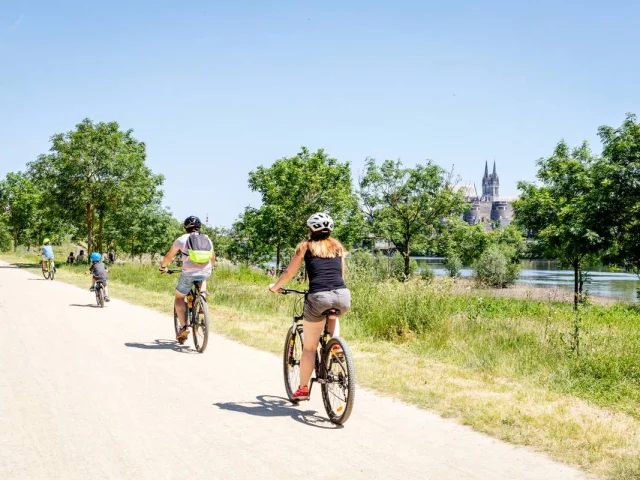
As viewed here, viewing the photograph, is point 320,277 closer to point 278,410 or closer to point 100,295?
point 278,410

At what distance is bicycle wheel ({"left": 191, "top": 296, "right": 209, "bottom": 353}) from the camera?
336 inches

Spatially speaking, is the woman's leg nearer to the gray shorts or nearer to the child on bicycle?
the gray shorts

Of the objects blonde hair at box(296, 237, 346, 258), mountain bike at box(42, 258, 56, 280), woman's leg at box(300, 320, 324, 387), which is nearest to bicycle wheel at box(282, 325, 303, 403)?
woman's leg at box(300, 320, 324, 387)

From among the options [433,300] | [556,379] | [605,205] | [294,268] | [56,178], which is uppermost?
[56,178]

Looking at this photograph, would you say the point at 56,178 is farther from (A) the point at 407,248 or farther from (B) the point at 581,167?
(B) the point at 581,167

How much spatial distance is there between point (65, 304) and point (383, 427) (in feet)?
40.3

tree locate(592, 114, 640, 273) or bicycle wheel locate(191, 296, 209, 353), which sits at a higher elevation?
tree locate(592, 114, 640, 273)

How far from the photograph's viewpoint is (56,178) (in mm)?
39969

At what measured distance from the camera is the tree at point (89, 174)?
131 ft

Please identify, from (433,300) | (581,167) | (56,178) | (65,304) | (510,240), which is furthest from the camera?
(510,240)

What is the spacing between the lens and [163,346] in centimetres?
902

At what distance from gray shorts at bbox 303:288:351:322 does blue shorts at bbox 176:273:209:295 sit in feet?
13.0

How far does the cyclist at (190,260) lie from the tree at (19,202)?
173ft

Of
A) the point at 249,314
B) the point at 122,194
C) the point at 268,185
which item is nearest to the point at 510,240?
the point at 268,185
